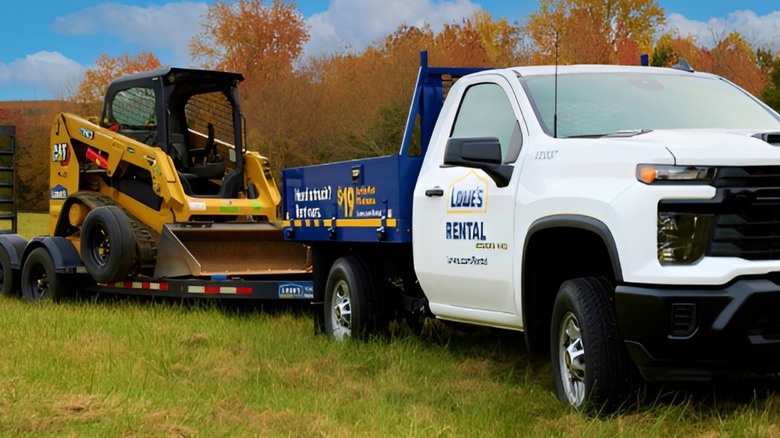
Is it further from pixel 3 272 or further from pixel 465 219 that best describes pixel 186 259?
pixel 465 219

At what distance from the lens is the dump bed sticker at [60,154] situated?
45.1 ft

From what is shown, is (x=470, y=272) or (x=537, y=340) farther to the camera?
(x=470, y=272)

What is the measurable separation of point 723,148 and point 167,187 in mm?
8029

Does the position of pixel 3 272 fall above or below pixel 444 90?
below

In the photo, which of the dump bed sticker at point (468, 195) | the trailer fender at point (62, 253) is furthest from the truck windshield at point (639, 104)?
the trailer fender at point (62, 253)

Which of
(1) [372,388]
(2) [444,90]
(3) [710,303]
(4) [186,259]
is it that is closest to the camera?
(3) [710,303]

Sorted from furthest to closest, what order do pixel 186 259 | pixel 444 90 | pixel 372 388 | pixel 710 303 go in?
pixel 186 259 → pixel 444 90 → pixel 372 388 → pixel 710 303

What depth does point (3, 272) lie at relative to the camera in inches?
558

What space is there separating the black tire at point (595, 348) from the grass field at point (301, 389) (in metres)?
0.13

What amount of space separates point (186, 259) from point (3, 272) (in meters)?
3.69

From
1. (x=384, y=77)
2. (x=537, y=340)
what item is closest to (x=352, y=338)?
(x=537, y=340)

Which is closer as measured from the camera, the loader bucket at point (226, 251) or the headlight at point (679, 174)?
the headlight at point (679, 174)

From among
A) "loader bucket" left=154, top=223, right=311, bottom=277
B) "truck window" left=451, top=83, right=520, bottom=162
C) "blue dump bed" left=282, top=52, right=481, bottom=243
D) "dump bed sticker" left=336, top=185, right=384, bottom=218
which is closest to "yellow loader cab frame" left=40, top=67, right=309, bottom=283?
"loader bucket" left=154, top=223, right=311, bottom=277

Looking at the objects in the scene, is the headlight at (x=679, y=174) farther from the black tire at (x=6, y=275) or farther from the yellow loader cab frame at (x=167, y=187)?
the black tire at (x=6, y=275)
